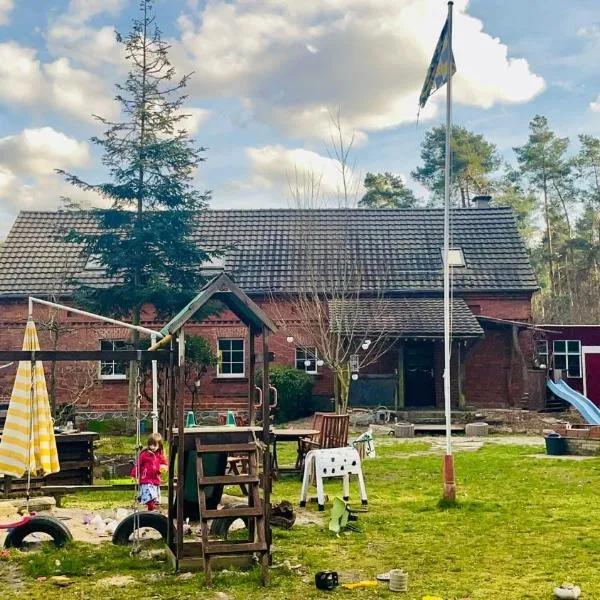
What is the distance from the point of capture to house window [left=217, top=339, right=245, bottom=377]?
2453 centimetres

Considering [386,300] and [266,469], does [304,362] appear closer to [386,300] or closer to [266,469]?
[386,300]

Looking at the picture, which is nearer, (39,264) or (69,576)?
(69,576)

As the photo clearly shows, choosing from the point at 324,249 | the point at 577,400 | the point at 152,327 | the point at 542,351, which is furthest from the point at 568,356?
the point at 152,327

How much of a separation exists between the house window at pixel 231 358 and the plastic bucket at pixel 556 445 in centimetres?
1188

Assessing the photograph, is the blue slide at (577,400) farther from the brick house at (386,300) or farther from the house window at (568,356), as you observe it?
the house window at (568,356)

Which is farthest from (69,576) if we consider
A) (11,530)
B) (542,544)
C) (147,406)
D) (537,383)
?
(537,383)

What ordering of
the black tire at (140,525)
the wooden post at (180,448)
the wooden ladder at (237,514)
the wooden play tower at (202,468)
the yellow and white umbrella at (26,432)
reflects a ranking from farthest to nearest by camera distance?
the black tire at (140,525) < the yellow and white umbrella at (26,432) < the wooden post at (180,448) < the wooden play tower at (202,468) < the wooden ladder at (237,514)

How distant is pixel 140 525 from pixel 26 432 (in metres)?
1.66

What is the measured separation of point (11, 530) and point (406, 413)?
51.2 ft

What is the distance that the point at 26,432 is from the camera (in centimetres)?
750

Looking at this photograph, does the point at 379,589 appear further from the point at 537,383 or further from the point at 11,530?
the point at 537,383

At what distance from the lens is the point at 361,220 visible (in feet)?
93.6

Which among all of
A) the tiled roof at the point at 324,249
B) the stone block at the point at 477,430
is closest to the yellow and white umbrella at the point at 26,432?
the stone block at the point at 477,430

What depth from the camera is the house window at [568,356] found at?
24734mm
